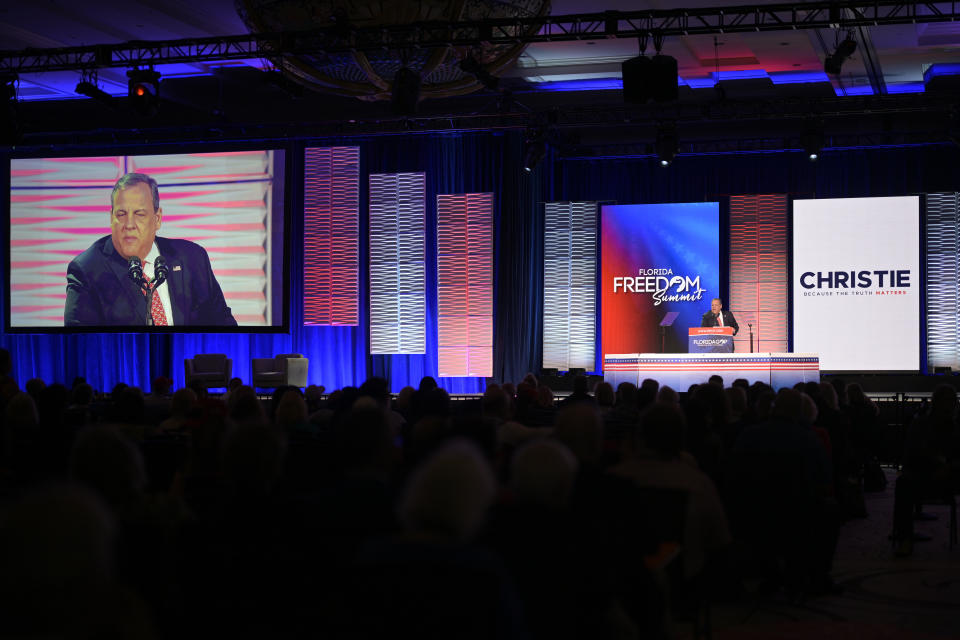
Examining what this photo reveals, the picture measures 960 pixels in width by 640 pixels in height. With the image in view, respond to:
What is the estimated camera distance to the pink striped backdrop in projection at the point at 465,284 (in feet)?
47.1

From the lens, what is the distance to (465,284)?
14523 millimetres

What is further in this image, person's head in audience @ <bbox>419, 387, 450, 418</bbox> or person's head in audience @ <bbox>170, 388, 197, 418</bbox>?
person's head in audience @ <bbox>170, 388, 197, 418</bbox>

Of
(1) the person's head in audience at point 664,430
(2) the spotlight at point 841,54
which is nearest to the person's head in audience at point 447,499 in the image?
(1) the person's head in audience at point 664,430

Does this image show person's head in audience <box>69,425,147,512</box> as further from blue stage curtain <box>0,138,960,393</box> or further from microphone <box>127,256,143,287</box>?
microphone <box>127,256,143,287</box>

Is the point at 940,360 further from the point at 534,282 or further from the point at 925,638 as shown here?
the point at 925,638

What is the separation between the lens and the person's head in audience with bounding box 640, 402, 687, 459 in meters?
3.97

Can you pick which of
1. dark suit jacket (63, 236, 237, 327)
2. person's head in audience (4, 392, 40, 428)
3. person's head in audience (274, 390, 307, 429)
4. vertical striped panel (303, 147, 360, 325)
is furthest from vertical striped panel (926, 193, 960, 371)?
person's head in audience (4, 392, 40, 428)

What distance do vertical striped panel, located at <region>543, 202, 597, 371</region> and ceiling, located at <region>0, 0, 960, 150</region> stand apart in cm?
164

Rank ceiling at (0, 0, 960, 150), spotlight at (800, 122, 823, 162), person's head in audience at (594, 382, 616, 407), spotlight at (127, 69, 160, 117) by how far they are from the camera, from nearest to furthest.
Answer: person's head in audience at (594, 382, 616, 407)
spotlight at (127, 69, 160, 117)
ceiling at (0, 0, 960, 150)
spotlight at (800, 122, 823, 162)

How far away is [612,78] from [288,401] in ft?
30.0

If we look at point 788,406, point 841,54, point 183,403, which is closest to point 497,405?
point 788,406

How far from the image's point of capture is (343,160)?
14.9 m

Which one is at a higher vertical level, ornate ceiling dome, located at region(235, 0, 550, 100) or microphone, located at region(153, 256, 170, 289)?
ornate ceiling dome, located at region(235, 0, 550, 100)

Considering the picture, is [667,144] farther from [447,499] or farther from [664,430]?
[447,499]
